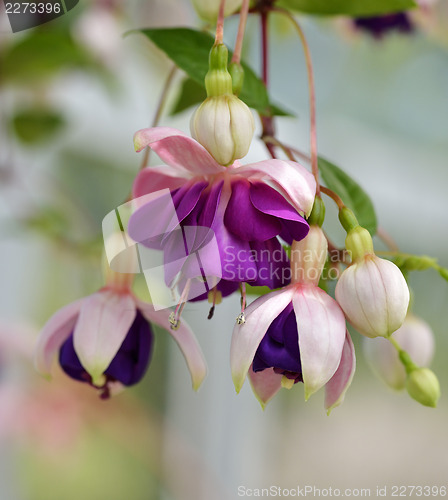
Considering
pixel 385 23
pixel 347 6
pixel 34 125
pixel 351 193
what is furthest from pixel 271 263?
pixel 34 125

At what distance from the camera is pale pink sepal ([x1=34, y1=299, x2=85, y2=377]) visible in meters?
0.41

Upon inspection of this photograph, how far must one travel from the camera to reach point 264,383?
375 mm

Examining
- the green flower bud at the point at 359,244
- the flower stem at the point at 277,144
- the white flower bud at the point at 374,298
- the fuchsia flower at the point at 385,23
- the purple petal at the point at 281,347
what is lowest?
the purple petal at the point at 281,347

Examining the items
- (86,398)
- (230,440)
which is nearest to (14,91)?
(86,398)

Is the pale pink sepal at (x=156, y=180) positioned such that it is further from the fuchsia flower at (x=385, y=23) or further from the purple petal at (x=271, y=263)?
the fuchsia flower at (x=385, y=23)

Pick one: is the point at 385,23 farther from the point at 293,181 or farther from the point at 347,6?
the point at 293,181

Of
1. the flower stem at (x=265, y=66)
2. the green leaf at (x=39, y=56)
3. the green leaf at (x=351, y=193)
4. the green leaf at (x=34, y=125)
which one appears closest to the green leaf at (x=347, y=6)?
the flower stem at (x=265, y=66)

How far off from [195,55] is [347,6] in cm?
16

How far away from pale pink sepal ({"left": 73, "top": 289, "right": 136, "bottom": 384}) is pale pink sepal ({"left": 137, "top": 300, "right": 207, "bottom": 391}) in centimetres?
1

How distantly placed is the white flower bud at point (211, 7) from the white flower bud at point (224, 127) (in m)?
0.11

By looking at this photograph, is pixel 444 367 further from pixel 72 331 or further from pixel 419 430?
pixel 72 331

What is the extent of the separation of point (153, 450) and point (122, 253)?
160 centimetres

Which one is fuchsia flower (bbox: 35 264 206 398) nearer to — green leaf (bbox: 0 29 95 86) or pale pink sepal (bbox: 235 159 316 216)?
pale pink sepal (bbox: 235 159 316 216)

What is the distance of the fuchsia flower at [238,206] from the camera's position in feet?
1.05
